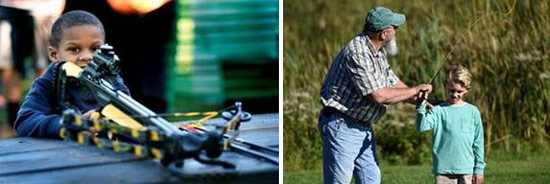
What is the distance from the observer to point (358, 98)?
6191 millimetres

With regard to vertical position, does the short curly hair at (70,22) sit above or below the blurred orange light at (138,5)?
below

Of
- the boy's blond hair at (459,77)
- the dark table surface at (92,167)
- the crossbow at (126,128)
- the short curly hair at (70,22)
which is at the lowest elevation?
the dark table surface at (92,167)

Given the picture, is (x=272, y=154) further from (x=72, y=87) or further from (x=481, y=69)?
(x=481, y=69)

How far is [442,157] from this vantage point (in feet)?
20.6

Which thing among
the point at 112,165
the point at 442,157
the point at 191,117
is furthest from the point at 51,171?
the point at 442,157

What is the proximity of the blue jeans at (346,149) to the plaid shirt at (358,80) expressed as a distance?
6 cm

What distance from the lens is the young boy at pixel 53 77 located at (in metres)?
6.35

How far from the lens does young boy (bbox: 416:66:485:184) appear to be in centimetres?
621

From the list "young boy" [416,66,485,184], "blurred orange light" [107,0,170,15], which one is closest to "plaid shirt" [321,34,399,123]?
"young boy" [416,66,485,184]

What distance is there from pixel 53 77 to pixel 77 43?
8.3 inches

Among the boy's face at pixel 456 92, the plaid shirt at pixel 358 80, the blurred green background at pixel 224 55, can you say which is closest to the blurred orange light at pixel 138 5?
the blurred green background at pixel 224 55

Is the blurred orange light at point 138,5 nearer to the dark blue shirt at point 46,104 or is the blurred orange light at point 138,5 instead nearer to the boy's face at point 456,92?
the dark blue shirt at point 46,104

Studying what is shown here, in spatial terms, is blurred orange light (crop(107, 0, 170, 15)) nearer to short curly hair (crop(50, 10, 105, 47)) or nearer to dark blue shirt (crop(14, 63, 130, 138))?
short curly hair (crop(50, 10, 105, 47))

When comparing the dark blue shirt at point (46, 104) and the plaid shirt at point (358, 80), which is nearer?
the plaid shirt at point (358, 80)
